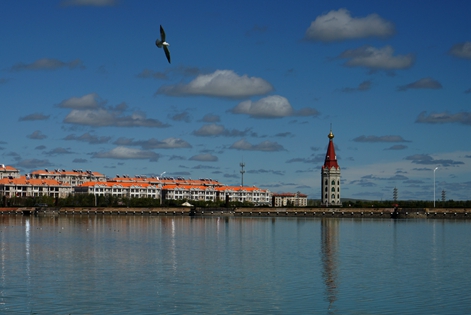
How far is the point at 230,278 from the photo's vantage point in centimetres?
3159

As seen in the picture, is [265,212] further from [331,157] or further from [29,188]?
[29,188]

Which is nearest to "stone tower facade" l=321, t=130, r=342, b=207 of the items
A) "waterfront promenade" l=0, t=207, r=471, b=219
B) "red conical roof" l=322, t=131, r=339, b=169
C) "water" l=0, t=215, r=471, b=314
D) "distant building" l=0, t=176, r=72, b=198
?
"red conical roof" l=322, t=131, r=339, b=169

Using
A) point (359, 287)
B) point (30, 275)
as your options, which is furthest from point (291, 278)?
point (30, 275)

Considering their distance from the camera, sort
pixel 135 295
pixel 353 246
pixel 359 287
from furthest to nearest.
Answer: pixel 353 246, pixel 359 287, pixel 135 295

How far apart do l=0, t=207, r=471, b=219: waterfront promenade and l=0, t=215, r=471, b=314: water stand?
71.6 m

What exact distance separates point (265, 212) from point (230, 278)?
99011 mm

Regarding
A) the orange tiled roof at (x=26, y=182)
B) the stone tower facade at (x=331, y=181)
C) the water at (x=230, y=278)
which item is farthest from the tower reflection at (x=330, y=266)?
the orange tiled roof at (x=26, y=182)

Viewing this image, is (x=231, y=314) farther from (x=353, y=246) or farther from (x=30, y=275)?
(x=353, y=246)

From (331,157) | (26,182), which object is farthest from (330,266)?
(26,182)

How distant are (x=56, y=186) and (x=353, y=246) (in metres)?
158

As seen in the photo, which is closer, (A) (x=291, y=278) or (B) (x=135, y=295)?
(B) (x=135, y=295)

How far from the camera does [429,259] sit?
4097cm

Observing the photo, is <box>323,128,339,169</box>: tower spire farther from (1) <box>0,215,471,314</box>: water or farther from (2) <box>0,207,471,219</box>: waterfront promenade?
(1) <box>0,215,471,314</box>: water

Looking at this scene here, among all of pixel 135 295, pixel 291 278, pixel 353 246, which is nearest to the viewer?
pixel 135 295
